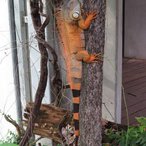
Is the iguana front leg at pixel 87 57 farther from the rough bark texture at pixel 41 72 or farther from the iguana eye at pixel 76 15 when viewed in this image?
the rough bark texture at pixel 41 72

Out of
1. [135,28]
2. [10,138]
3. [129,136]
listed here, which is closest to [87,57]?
[129,136]

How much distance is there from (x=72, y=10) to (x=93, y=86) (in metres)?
0.39

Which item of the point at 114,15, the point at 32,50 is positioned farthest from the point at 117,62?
the point at 32,50

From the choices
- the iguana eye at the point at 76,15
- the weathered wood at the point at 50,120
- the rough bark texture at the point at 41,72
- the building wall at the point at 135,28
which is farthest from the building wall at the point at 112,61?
the building wall at the point at 135,28

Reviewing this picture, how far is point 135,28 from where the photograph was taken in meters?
6.79

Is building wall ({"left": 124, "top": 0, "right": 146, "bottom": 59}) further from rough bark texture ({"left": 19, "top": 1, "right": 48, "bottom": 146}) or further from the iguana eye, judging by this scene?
the iguana eye

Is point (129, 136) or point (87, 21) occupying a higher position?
point (87, 21)

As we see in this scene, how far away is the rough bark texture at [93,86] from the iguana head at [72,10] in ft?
0.19

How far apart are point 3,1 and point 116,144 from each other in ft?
5.33

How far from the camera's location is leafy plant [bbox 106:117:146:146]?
224 cm

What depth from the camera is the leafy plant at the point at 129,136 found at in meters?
2.24

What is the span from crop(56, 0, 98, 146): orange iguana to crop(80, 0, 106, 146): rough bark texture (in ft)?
0.12

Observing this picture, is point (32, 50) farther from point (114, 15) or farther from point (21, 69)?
point (114, 15)

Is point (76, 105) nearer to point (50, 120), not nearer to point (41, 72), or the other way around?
point (41, 72)
